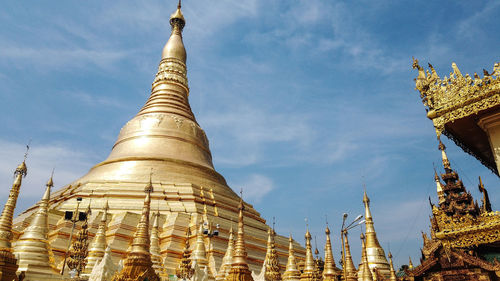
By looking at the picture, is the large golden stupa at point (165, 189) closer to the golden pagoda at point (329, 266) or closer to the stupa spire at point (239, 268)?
the golden pagoda at point (329, 266)

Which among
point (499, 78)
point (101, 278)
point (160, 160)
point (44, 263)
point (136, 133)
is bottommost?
point (101, 278)

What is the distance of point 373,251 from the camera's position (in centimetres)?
1477

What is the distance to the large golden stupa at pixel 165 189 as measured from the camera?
57.1 feet

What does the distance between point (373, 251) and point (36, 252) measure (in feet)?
40.3

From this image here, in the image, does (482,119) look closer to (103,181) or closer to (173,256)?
(173,256)

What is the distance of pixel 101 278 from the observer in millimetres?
7473

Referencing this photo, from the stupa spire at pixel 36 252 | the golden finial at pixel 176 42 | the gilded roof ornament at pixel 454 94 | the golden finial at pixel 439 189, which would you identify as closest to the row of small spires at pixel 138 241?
the stupa spire at pixel 36 252

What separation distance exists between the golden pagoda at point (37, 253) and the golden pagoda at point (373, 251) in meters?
11.3

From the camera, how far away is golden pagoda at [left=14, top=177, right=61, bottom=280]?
10.4 m

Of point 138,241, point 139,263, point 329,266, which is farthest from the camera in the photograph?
point 329,266

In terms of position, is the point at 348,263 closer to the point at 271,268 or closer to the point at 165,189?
the point at 271,268

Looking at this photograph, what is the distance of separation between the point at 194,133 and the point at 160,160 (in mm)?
4717

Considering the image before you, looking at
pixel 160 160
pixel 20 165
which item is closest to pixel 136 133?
pixel 160 160

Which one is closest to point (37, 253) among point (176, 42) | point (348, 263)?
point (348, 263)
